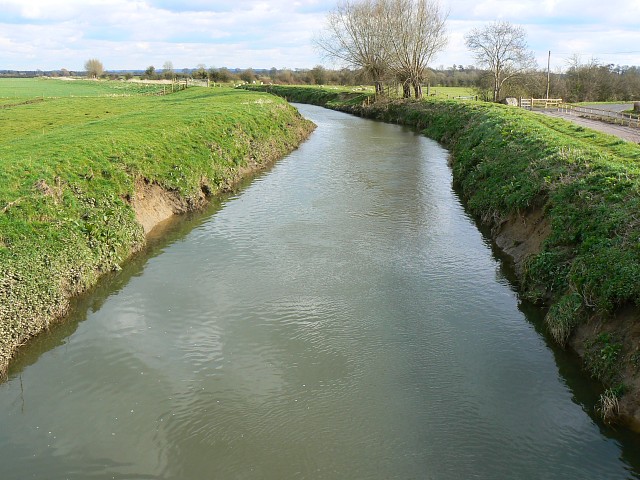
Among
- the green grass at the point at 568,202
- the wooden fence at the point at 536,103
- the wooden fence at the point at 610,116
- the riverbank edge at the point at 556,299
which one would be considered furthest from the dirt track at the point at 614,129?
the wooden fence at the point at 536,103

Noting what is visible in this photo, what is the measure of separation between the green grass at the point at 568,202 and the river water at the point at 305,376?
1.18 metres

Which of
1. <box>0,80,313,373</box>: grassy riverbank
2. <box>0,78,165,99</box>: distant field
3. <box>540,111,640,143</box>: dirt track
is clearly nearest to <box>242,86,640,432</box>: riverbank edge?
<box>540,111,640,143</box>: dirt track

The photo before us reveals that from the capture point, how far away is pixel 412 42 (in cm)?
5931

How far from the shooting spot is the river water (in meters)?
8.37

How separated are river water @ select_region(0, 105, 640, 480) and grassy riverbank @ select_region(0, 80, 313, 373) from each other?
0.79m

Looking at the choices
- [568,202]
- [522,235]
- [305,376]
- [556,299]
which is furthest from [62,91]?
[556,299]

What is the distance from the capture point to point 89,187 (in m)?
17.4

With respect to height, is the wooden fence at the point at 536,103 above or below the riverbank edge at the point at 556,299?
above

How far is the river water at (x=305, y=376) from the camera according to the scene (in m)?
8.37

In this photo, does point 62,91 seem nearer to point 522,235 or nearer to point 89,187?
point 89,187

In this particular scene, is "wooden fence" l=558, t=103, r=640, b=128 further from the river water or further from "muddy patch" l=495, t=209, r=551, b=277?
the river water

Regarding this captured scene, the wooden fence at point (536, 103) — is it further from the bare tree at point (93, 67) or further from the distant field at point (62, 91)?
the bare tree at point (93, 67)

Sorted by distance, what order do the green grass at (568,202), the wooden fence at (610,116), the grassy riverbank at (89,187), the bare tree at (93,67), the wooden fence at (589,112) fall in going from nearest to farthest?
the green grass at (568,202) < the grassy riverbank at (89,187) < the wooden fence at (610,116) < the wooden fence at (589,112) < the bare tree at (93,67)

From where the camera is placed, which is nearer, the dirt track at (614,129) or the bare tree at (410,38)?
the dirt track at (614,129)
